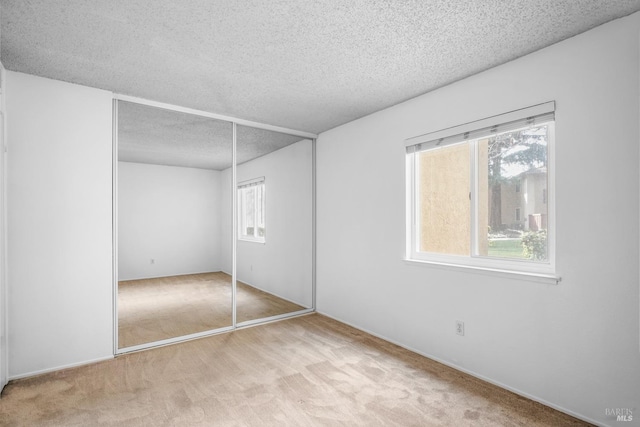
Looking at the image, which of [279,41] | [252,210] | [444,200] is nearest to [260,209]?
[252,210]

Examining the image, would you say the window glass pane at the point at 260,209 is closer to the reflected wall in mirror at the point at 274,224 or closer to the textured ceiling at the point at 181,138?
the reflected wall in mirror at the point at 274,224

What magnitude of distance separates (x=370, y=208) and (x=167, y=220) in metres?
4.78

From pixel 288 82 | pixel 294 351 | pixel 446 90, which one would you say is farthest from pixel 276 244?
pixel 446 90

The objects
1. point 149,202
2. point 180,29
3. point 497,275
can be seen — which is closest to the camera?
point 180,29

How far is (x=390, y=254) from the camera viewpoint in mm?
3525

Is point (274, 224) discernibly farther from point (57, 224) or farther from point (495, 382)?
point (495, 382)

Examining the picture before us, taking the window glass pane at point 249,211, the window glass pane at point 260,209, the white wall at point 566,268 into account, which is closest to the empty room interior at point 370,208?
the white wall at point 566,268

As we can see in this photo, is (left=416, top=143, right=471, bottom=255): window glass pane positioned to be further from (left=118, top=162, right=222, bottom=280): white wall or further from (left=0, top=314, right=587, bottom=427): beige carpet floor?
(left=118, top=162, right=222, bottom=280): white wall

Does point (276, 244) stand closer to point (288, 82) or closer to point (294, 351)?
point (294, 351)

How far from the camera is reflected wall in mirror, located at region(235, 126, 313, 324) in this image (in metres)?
4.77

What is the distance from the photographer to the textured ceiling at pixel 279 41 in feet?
6.23

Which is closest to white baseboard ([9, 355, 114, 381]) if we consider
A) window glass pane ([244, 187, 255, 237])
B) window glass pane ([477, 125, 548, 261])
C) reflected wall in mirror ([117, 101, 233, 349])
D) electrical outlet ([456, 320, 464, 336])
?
reflected wall in mirror ([117, 101, 233, 349])

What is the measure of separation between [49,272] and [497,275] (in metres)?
3.74

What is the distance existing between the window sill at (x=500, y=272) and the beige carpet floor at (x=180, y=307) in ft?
7.66
